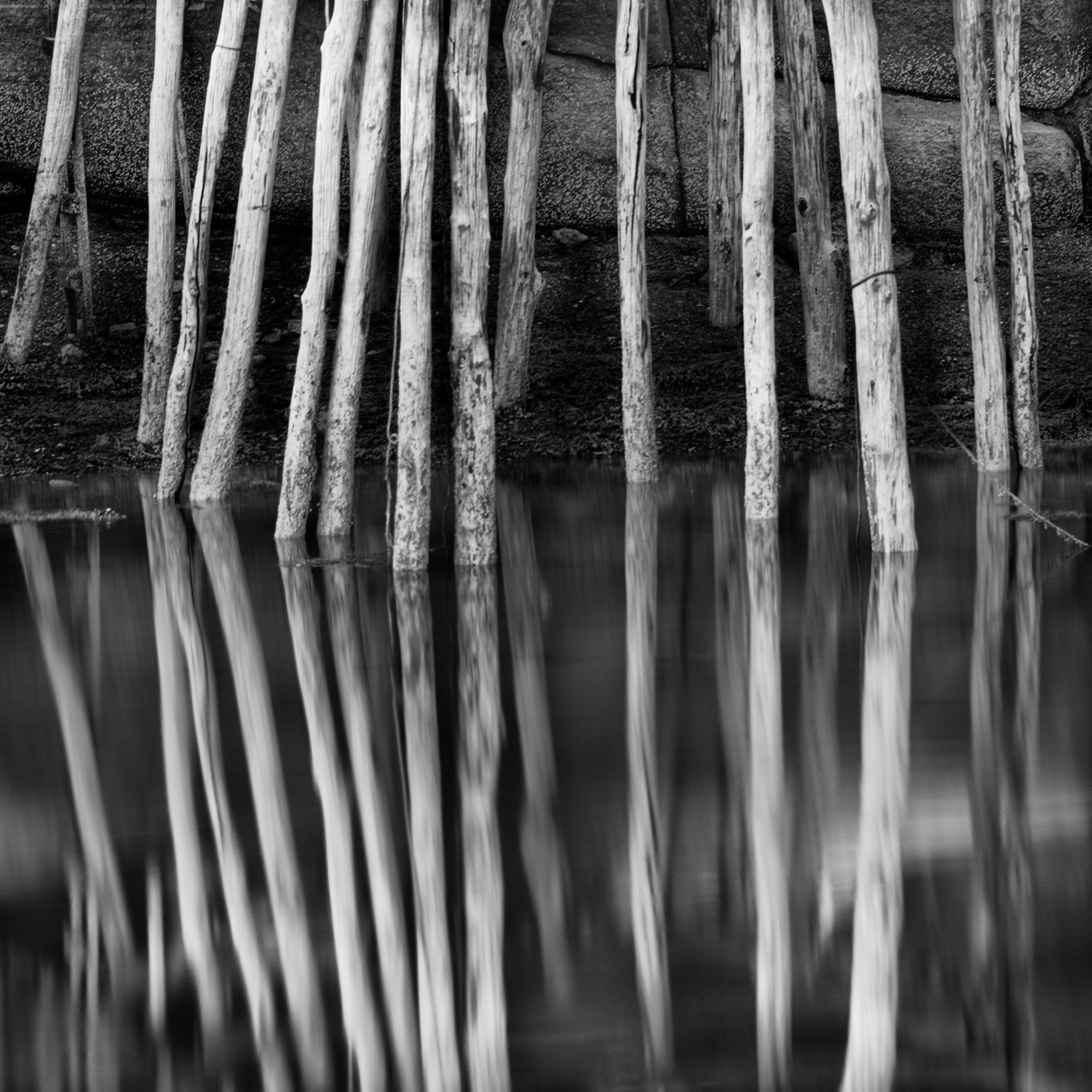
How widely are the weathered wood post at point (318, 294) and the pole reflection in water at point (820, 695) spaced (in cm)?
202

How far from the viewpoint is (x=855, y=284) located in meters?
6.42

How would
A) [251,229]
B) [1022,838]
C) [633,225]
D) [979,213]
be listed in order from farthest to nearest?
[633,225], [979,213], [251,229], [1022,838]

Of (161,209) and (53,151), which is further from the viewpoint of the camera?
(53,151)

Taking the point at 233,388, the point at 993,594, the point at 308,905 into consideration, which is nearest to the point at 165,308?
the point at 233,388

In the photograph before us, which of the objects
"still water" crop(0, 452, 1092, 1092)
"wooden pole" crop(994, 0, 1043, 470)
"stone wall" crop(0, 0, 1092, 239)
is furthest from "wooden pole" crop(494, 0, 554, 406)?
"still water" crop(0, 452, 1092, 1092)

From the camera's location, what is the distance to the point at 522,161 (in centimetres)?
913

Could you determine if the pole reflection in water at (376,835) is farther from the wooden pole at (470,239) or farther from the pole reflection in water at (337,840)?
the wooden pole at (470,239)

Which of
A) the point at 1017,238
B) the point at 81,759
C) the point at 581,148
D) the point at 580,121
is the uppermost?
the point at 580,121

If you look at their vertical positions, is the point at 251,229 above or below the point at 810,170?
below

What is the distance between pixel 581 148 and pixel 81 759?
715 centimetres

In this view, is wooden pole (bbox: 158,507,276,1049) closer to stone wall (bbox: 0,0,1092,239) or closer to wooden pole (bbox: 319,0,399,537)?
wooden pole (bbox: 319,0,399,537)

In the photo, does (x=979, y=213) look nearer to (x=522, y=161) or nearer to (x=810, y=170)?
(x=810, y=170)

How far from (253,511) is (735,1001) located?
541 centimetres

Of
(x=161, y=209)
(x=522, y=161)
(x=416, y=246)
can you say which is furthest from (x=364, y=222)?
(x=522, y=161)
